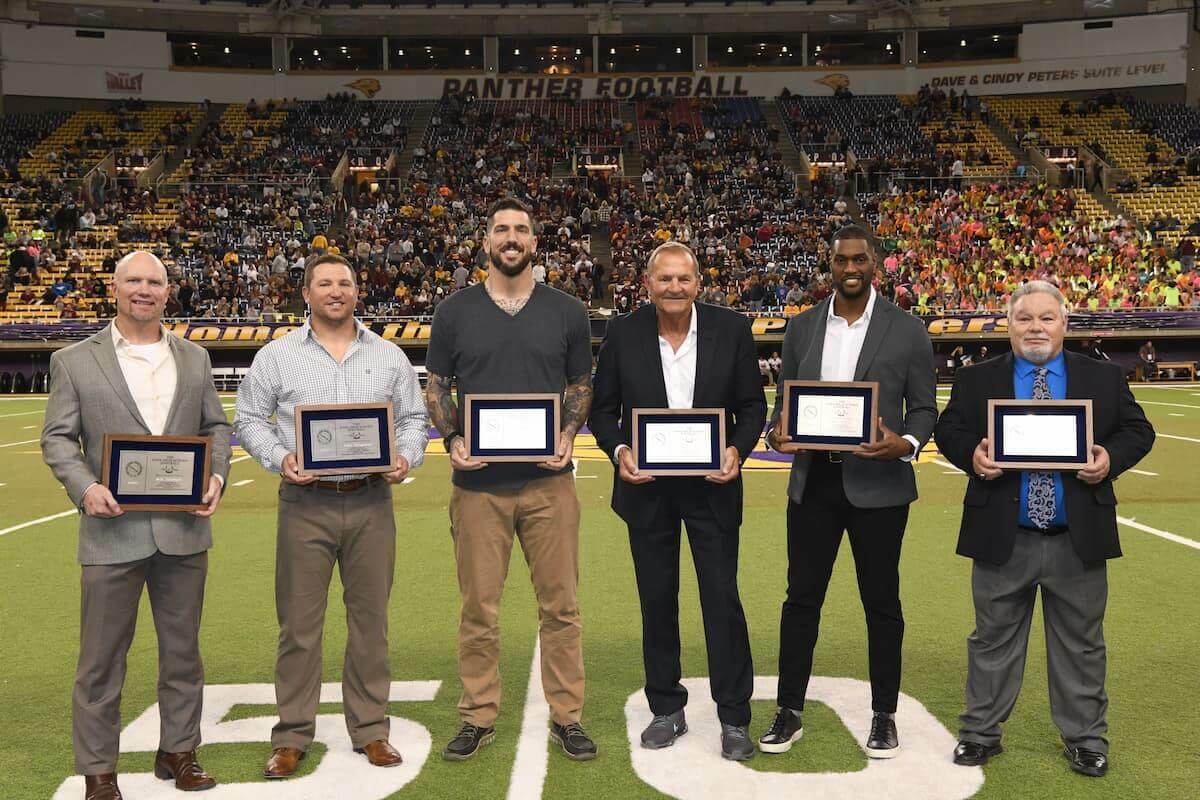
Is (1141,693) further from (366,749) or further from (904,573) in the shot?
(366,749)

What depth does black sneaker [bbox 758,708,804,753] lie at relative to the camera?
4258 mm

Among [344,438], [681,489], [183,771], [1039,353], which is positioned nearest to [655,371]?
[681,489]

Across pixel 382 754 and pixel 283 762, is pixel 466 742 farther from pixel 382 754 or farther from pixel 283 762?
pixel 283 762

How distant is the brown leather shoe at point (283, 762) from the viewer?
4.05 metres

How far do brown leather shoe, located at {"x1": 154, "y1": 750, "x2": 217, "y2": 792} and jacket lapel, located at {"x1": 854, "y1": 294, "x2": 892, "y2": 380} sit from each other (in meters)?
2.94

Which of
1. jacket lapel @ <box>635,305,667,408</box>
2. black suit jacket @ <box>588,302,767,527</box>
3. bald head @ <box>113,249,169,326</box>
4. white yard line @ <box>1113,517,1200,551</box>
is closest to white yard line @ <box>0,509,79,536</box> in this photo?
bald head @ <box>113,249,169,326</box>

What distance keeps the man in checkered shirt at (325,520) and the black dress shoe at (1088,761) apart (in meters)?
2.61

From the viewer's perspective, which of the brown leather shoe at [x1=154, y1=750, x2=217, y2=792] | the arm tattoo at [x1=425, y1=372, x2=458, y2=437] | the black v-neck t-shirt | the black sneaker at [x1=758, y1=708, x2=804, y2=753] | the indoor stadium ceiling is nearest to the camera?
the brown leather shoe at [x1=154, y1=750, x2=217, y2=792]

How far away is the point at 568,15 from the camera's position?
43.4 m

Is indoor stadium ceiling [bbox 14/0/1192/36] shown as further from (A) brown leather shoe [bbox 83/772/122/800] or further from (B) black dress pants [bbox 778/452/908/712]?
(A) brown leather shoe [bbox 83/772/122/800]

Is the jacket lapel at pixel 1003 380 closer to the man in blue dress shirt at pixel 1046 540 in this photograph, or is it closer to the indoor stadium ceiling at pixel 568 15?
the man in blue dress shirt at pixel 1046 540

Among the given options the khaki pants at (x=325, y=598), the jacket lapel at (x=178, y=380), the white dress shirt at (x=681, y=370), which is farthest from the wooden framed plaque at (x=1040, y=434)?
the jacket lapel at (x=178, y=380)

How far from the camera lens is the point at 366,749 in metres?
4.21

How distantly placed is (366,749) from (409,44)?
44863mm
